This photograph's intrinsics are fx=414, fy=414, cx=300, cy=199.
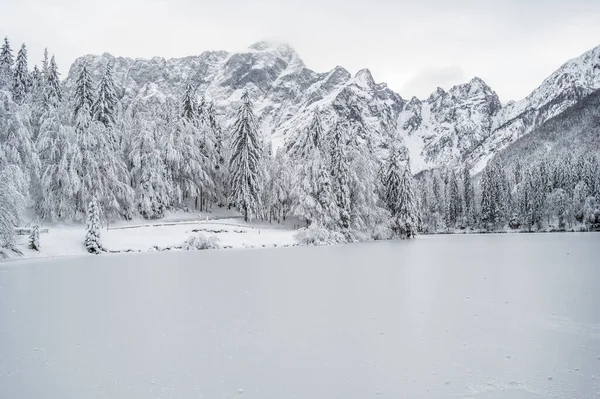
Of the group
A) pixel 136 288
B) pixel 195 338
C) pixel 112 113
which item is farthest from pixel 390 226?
pixel 195 338

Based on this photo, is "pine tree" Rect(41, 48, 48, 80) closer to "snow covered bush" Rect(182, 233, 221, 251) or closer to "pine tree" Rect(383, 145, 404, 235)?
"snow covered bush" Rect(182, 233, 221, 251)

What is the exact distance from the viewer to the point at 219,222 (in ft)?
148

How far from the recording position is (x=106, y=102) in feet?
143

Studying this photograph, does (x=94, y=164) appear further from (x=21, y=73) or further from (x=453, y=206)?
(x=453, y=206)

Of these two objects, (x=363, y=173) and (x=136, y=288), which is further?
(x=363, y=173)

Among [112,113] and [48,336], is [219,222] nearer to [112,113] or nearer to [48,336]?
[112,113]

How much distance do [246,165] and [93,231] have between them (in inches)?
767

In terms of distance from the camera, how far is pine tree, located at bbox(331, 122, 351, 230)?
4678 centimetres

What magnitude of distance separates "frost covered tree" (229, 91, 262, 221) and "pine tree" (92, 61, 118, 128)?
13631 millimetres

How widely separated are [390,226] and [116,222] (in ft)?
104

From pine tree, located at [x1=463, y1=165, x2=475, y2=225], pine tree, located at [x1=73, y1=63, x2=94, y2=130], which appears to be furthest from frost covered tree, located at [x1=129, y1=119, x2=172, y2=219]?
pine tree, located at [x1=463, y1=165, x2=475, y2=225]

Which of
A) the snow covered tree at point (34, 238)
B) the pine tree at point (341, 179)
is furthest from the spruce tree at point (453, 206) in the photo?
the snow covered tree at point (34, 238)

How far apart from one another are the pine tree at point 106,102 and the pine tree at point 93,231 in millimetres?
14096

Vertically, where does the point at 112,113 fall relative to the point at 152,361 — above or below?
above
